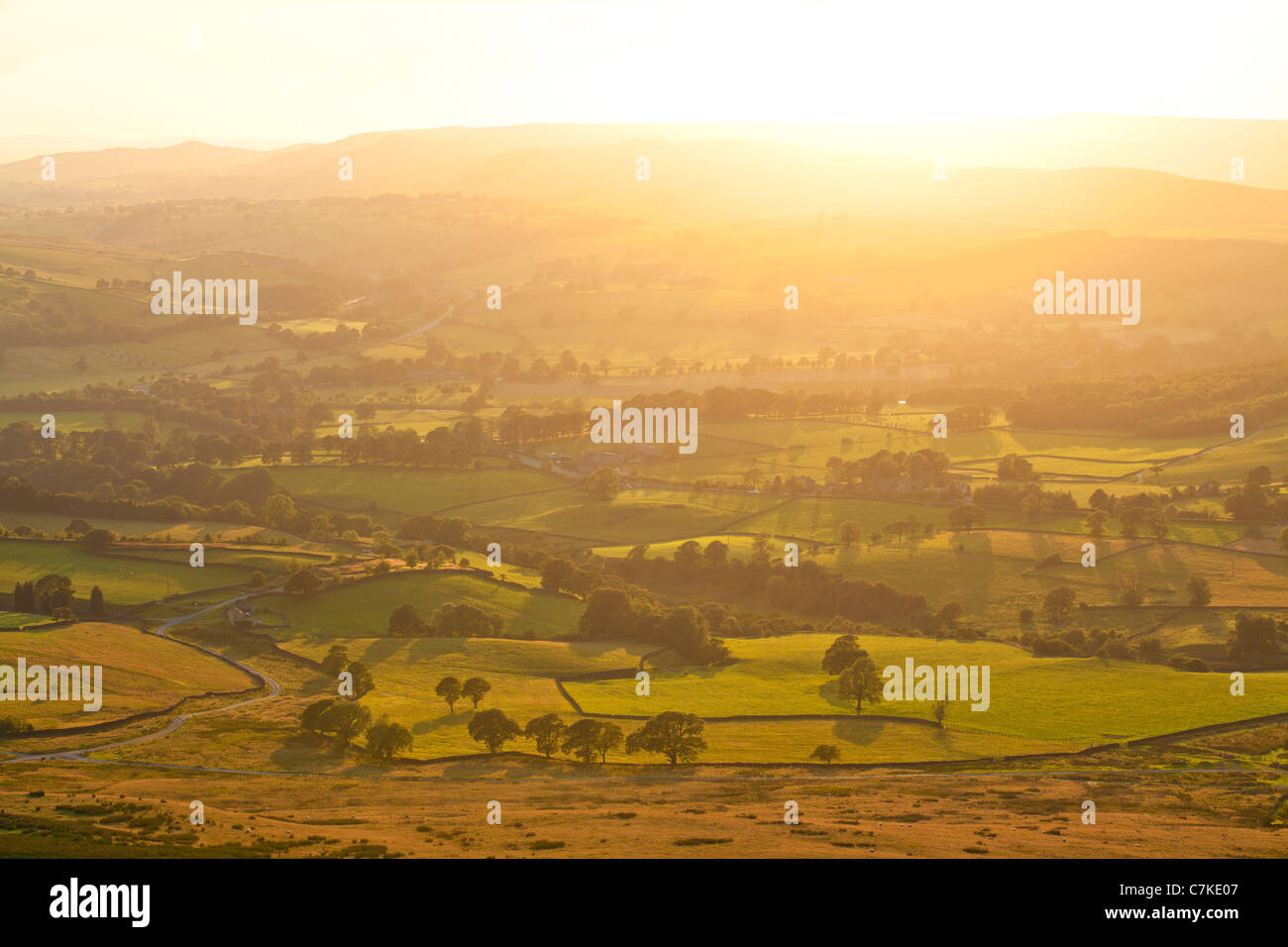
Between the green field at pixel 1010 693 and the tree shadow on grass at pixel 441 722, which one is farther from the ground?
the green field at pixel 1010 693

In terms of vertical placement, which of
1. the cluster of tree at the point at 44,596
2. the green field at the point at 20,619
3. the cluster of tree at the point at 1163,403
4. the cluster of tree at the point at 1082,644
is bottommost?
the cluster of tree at the point at 1082,644

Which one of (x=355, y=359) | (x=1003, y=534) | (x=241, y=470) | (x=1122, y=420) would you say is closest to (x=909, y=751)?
(x=1003, y=534)

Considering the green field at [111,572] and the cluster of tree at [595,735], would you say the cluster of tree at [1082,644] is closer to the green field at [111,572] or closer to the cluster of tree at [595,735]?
the cluster of tree at [595,735]

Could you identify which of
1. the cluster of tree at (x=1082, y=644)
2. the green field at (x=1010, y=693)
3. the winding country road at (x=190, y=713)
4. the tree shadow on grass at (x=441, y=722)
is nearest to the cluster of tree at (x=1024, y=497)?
the cluster of tree at (x=1082, y=644)

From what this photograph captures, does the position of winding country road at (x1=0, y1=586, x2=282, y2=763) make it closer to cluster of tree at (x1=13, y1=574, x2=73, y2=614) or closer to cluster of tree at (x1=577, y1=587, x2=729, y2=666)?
cluster of tree at (x1=13, y1=574, x2=73, y2=614)

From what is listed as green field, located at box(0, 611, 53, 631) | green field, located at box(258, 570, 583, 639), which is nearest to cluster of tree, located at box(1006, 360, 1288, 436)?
green field, located at box(258, 570, 583, 639)
